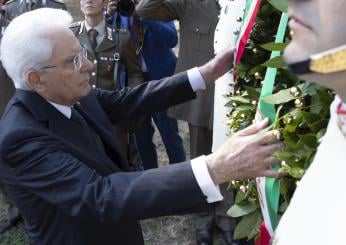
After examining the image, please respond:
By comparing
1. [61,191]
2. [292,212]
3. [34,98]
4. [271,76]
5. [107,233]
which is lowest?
[107,233]

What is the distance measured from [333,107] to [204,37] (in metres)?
2.23

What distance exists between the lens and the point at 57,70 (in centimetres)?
176

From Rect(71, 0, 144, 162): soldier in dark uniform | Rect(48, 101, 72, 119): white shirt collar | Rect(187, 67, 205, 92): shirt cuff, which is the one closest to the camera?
Rect(48, 101, 72, 119): white shirt collar

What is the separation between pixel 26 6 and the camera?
3.62m

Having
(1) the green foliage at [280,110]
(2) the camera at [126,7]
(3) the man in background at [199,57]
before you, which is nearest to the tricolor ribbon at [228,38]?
(1) the green foliage at [280,110]

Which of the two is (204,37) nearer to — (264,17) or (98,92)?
(98,92)

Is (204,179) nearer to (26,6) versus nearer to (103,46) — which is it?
(103,46)

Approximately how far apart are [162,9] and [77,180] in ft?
6.23

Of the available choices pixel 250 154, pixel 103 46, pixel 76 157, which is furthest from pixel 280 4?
pixel 103 46

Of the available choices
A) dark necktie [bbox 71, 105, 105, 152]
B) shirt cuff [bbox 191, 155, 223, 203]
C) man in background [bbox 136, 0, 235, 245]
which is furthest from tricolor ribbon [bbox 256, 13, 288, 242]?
man in background [bbox 136, 0, 235, 245]

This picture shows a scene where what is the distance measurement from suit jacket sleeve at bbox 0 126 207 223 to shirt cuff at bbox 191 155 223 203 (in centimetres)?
2

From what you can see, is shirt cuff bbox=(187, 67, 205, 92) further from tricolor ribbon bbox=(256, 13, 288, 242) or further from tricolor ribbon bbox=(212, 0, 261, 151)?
tricolor ribbon bbox=(256, 13, 288, 242)

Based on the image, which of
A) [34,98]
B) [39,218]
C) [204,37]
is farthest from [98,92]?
[204,37]

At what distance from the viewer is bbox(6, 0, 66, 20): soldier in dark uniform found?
361cm
